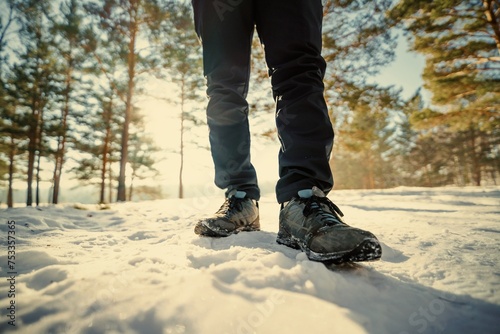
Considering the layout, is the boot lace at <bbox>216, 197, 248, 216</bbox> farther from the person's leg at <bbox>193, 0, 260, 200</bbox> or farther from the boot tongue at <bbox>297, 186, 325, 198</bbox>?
the boot tongue at <bbox>297, 186, 325, 198</bbox>

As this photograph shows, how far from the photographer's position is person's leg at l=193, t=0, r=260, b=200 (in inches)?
47.9

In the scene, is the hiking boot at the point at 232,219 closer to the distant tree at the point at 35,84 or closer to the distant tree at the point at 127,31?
the distant tree at the point at 127,31

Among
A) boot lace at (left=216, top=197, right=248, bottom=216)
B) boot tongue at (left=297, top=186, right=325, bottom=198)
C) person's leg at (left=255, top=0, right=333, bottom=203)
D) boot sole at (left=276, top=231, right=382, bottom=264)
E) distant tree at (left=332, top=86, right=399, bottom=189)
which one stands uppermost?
distant tree at (left=332, top=86, right=399, bottom=189)

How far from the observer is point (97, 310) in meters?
0.45

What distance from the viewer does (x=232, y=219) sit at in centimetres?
114

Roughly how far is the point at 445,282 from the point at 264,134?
8.89m

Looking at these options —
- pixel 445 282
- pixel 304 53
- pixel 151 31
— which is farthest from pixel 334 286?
pixel 151 31

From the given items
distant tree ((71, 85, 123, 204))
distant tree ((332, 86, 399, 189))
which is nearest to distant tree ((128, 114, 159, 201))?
distant tree ((71, 85, 123, 204))

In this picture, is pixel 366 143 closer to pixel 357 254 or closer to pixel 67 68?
pixel 357 254

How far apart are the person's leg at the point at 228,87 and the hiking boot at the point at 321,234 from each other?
429 mm

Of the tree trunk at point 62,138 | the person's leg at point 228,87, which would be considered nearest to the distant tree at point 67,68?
the tree trunk at point 62,138

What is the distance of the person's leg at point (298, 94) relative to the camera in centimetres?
92

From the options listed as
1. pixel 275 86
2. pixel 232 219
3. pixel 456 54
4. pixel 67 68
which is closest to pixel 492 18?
pixel 456 54

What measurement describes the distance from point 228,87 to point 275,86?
0.32 m
